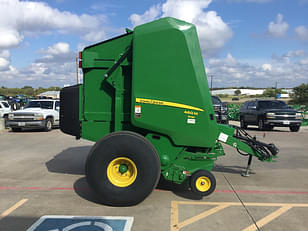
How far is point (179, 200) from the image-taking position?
4.51 meters

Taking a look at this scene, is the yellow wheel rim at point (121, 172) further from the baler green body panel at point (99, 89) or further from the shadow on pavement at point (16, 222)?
the shadow on pavement at point (16, 222)

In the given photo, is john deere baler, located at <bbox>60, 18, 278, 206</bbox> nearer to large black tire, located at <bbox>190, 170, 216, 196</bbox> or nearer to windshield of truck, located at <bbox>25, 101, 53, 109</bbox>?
large black tire, located at <bbox>190, 170, 216, 196</bbox>

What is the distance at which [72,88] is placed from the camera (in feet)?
16.9

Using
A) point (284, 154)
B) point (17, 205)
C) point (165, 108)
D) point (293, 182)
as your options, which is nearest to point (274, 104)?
point (284, 154)

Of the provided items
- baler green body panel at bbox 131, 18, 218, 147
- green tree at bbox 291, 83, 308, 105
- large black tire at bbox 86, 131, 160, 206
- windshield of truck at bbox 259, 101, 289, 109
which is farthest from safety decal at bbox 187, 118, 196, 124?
green tree at bbox 291, 83, 308, 105

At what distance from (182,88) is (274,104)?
1328cm

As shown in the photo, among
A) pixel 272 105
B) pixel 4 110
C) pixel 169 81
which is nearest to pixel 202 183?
pixel 169 81

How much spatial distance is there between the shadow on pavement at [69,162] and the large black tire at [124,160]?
2219mm

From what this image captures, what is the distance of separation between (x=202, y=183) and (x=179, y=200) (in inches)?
19.0

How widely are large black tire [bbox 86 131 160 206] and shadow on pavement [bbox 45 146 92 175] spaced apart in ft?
7.28

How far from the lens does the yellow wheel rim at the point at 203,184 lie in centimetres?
439

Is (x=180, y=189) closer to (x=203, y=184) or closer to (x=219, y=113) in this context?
(x=203, y=184)

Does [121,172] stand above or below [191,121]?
below

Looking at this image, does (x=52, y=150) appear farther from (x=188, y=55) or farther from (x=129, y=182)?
(x=188, y=55)
